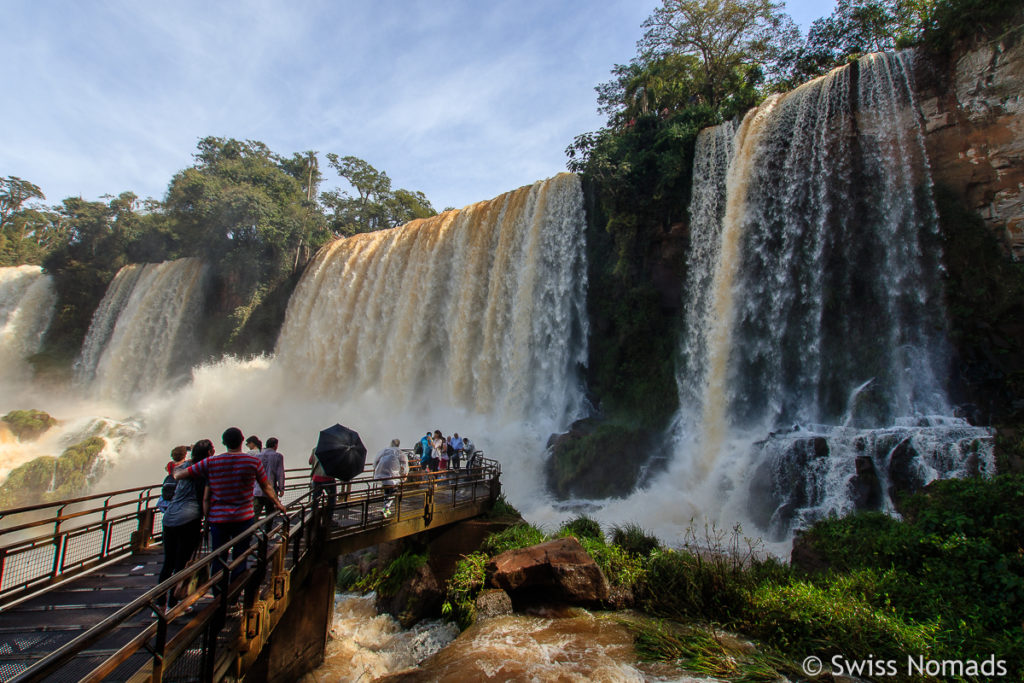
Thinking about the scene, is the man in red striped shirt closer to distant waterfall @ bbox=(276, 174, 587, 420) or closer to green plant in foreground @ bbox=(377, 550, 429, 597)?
green plant in foreground @ bbox=(377, 550, 429, 597)

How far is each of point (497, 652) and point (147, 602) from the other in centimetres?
436

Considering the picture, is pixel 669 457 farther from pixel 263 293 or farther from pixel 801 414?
pixel 263 293

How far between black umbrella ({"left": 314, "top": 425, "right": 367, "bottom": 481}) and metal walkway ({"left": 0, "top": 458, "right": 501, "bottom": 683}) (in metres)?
0.45

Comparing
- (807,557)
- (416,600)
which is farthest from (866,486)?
(416,600)

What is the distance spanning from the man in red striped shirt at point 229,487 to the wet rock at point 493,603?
372cm

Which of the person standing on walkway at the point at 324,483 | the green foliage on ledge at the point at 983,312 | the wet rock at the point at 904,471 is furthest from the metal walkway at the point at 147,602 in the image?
the green foliage on ledge at the point at 983,312

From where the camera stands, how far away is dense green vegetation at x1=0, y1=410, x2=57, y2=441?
82.6ft

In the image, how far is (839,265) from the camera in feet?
45.7

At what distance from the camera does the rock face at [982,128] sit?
1216 centimetres

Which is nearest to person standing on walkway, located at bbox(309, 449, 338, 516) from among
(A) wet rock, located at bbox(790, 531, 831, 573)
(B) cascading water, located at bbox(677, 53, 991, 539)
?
(A) wet rock, located at bbox(790, 531, 831, 573)

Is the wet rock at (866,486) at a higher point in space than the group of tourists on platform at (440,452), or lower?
lower

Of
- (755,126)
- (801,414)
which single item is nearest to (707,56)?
(755,126)

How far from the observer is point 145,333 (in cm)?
3356

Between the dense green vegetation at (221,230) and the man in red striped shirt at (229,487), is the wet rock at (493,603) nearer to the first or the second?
the man in red striped shirt at (229,487)
